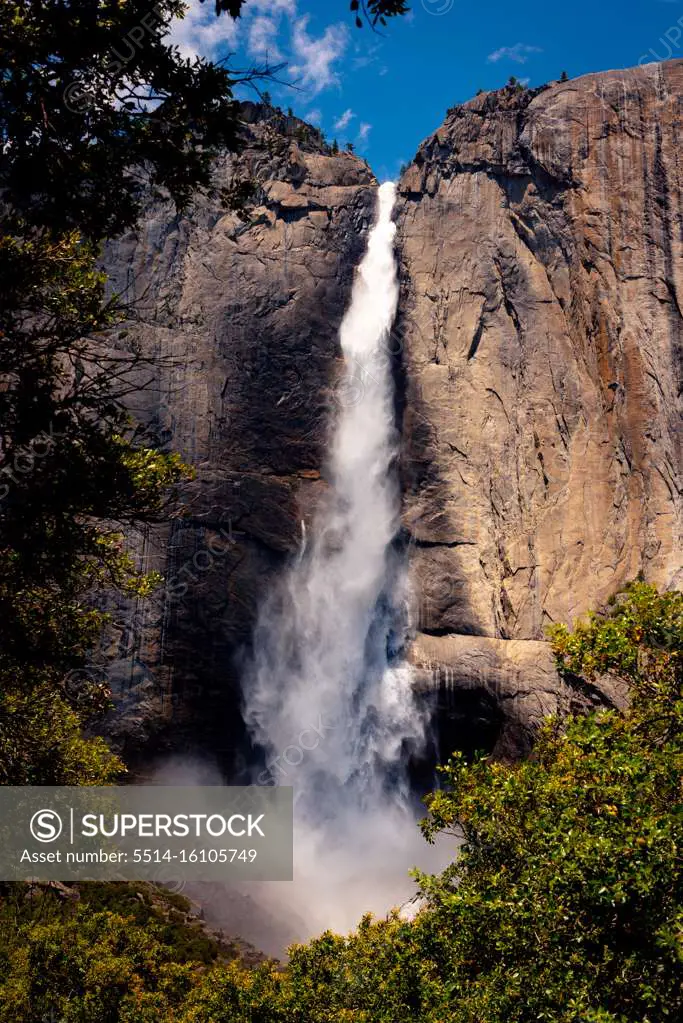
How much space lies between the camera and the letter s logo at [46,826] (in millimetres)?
20209

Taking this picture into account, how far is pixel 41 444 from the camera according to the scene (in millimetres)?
9844

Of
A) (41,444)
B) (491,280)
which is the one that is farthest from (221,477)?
(41,444)

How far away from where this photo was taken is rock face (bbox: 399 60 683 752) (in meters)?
36.7

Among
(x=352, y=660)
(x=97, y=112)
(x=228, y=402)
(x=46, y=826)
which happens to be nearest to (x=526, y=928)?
(x=97, y=112)

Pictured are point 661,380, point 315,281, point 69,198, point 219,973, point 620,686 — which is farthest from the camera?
point 315,281

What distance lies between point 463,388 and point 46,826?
25.8 metres

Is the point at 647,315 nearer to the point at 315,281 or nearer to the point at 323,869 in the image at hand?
the point at 315,281

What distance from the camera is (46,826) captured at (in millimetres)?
22547

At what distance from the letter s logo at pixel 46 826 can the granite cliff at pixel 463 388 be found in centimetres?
1587

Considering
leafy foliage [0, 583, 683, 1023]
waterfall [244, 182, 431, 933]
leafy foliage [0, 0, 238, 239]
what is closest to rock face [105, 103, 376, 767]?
waterfall [244, 182, 431, 933]

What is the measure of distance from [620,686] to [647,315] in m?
15.4

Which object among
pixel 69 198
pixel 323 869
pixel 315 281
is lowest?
pixel 323 869

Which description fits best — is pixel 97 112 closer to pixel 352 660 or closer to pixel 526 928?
pixel 526 928

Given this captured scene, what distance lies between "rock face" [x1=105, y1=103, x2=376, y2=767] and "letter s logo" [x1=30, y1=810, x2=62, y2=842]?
17.5 meters
